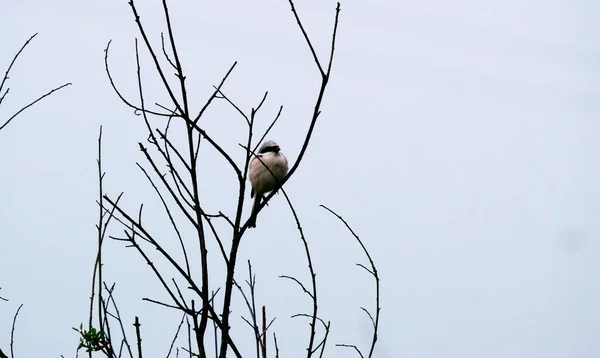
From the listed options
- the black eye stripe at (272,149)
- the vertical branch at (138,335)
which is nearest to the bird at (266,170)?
the black eye stripe at (272,149)

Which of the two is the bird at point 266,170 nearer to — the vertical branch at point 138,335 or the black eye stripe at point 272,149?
the black eye stripe at point 272,149

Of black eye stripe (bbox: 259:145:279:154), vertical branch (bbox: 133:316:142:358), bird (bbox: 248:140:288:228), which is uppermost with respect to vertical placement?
black eye stripe (bbox: 259:145:279:154)

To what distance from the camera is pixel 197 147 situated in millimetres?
2172

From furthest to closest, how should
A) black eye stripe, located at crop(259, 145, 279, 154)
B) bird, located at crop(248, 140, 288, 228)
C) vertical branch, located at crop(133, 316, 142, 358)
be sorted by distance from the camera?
black eye stripe, located at crop(259, 145, 279, 154) < bird, located at crop(248, 140, 288, 228) < vertical branch, located at crop(133, 316, 142, 358)

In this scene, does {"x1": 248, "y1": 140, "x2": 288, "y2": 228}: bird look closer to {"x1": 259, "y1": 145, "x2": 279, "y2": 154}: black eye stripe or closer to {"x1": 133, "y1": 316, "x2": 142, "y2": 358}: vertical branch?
{"x1": 259, "y1": 145, "x2": 279, "y2": 154}: black eye stripe

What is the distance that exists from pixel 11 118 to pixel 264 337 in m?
1.30

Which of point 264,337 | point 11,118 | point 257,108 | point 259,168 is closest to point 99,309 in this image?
point 264,337

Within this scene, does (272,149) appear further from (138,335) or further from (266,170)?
(138,335)

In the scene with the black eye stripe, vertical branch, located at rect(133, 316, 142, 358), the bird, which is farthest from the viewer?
the black eye stripe

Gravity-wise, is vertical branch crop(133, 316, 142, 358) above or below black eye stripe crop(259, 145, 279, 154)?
below

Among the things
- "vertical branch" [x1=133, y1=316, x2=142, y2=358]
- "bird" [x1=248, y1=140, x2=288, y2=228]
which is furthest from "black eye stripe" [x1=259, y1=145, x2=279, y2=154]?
"vertical branch" [x1=133, y1=316, x2=142, y2=358]

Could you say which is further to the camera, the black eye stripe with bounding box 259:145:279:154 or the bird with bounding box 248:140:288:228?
the black eye stripe with bounding box 259:145:279:154

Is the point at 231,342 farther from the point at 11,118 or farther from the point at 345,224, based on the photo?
the point at 11,118

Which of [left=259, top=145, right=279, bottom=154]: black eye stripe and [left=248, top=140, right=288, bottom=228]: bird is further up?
[left=259, top=145, right=279, bottom=154]: black eye stripe
